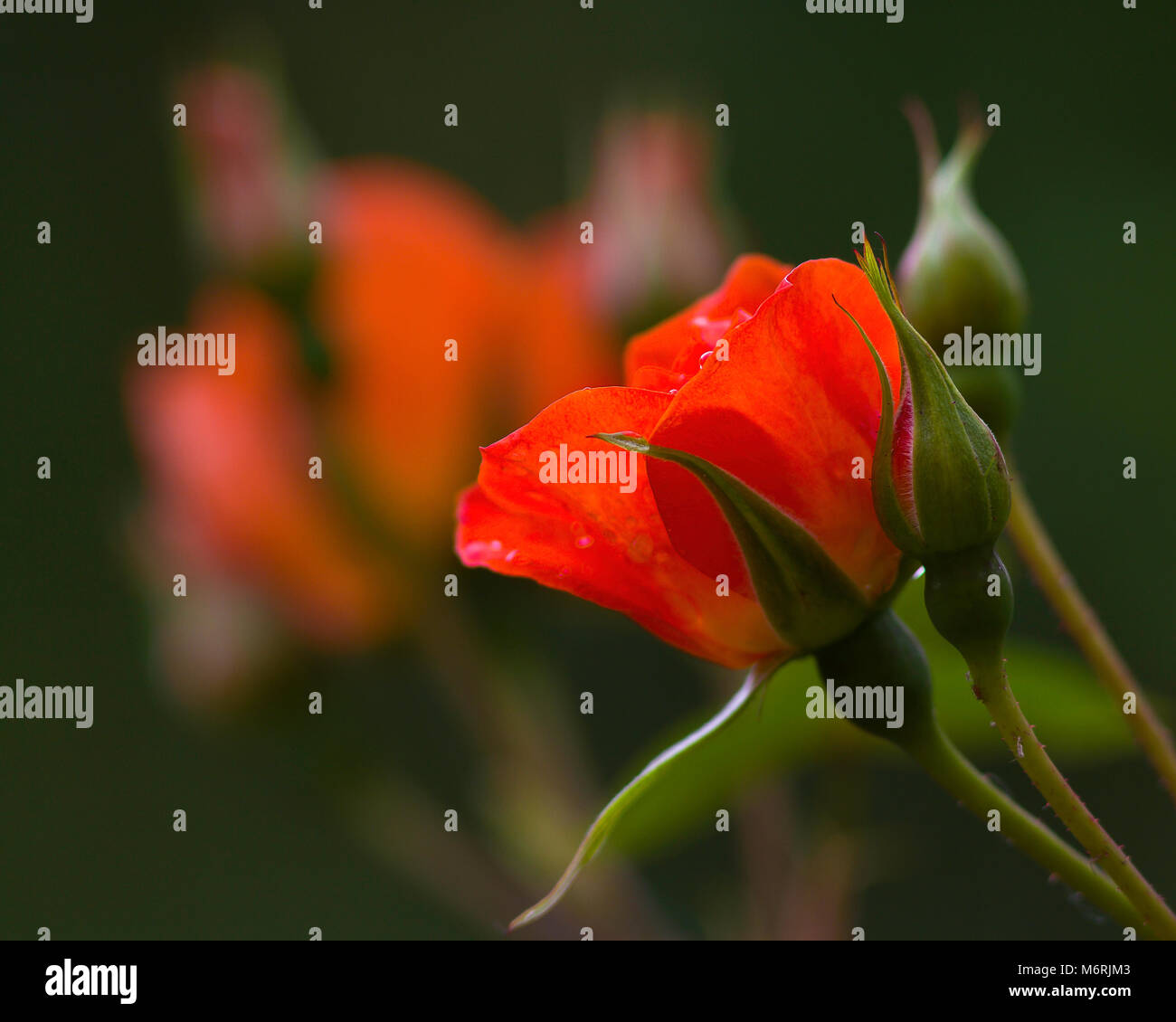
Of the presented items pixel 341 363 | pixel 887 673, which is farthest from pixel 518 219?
pixel 887 673

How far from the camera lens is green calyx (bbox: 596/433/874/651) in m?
0.31

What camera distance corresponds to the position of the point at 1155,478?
5.06ft

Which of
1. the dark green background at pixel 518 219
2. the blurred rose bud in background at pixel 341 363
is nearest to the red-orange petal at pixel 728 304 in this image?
the blurred rose bud in background at pixel 341 363

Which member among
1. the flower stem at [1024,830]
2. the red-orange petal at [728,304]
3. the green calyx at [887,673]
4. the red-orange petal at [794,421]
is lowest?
the flower stem at [1024,830]

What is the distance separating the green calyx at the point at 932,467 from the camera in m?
0.29

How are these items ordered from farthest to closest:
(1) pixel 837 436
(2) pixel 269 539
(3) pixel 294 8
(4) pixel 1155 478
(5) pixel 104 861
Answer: (3) pixel 294 8 → (5) pixel 104 861 → (4) pixel 1155 478 → (2) pixel 269 539 → (1) pixel 837 436

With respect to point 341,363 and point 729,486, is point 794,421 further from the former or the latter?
point 341,363

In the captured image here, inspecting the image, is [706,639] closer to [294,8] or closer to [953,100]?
[953,100]

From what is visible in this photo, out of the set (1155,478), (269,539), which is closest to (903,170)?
(1155,478)

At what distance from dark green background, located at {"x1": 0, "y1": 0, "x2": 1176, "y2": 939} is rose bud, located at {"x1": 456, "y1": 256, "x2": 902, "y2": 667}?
4.07ft

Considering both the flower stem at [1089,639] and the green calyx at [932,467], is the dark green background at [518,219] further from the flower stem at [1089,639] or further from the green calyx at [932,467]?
the green calyx at [932,467]

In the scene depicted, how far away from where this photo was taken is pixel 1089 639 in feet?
1.21

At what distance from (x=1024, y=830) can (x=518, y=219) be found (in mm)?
1839
